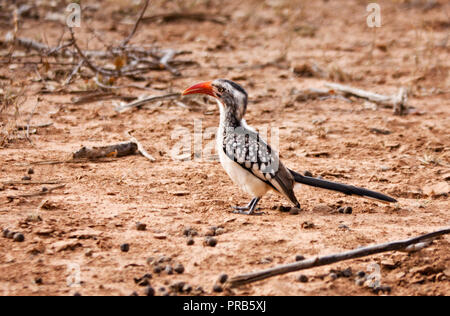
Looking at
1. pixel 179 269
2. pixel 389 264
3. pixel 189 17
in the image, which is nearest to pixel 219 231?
pixel 179 269

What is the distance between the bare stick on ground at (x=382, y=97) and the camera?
738 centimetres

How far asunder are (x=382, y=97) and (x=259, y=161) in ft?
11.5

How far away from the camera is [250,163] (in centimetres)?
472

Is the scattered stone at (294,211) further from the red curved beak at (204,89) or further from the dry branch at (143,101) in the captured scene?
the dry branch at (143,101)

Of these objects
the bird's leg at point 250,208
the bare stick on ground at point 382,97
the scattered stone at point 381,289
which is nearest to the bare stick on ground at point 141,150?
the bird's leg at point 250,208

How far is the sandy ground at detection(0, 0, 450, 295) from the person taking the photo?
384 cm

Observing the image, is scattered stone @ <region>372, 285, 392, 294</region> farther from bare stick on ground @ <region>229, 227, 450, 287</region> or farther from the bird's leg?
the bird's leg

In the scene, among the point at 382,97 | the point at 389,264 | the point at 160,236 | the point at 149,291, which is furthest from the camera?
the point at 382,97

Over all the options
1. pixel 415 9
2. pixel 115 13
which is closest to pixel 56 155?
pixel 115 13

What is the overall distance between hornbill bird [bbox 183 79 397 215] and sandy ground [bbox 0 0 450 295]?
0.21 metres

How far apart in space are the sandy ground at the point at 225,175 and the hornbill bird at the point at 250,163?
0.21 metres

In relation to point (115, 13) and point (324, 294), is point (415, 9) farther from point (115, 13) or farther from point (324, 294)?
point (324, 294)

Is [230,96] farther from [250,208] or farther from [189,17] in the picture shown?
[189,17]

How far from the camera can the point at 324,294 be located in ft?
11.9
